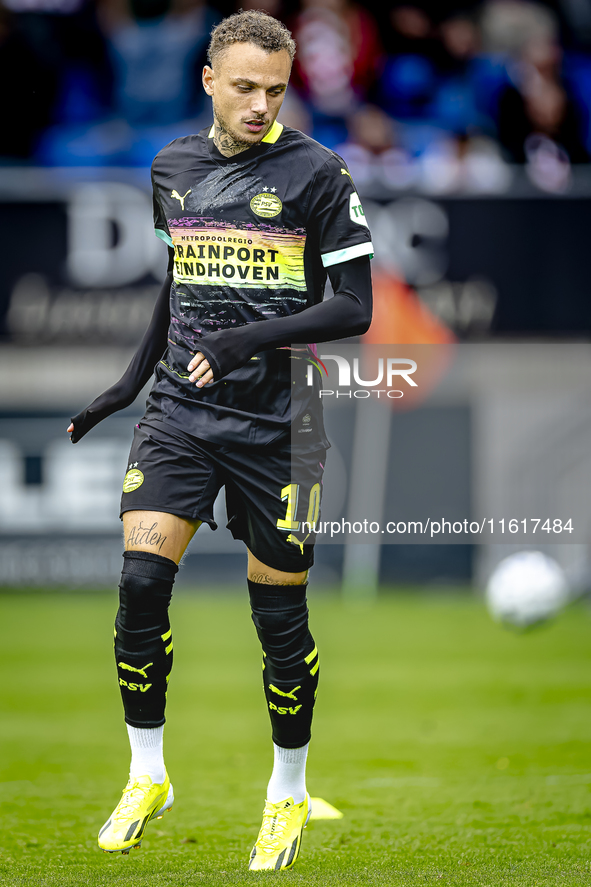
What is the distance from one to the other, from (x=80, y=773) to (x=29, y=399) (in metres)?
6.45

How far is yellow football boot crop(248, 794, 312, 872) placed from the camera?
126 inches

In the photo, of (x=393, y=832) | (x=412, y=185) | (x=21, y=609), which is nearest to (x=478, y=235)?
(x=412, y=185)

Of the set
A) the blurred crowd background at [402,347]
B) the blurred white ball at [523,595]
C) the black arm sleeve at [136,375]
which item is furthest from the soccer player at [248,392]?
the blurred crowd background at [402,347]

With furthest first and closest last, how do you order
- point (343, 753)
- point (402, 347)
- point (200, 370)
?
point (402, 347)
point (343, 753)
point (200, 370)

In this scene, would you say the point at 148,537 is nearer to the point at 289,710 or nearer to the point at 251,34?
the point at 289,710

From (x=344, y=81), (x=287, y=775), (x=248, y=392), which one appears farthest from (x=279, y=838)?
(x=344, y=81)

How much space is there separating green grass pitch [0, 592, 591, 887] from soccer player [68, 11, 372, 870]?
14.8 inches

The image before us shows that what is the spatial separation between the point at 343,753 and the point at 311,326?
2.76 meters

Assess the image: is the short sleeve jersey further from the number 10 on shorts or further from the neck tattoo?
the number 10 on shorts

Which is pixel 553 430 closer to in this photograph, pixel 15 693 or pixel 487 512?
pixel 487 512

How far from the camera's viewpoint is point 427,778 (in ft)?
15.4

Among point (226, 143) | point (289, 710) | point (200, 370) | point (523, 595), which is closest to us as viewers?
point (200, 370)

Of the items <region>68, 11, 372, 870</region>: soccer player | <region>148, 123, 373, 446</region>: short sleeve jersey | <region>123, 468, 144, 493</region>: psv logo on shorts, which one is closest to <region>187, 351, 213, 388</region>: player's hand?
<region>68, 11, 372, 870</region>: soccer player

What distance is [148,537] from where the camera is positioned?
3.18 meters
